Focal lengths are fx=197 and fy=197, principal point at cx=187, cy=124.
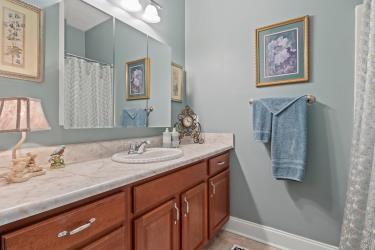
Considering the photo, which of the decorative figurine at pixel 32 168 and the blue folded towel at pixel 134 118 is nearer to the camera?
the decorative figurine at pixel 32 168

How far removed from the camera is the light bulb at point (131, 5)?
1.50 metres

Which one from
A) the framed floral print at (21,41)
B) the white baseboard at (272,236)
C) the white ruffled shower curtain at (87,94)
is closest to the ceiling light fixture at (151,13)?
the white ruffled shower curtain at (87,94)

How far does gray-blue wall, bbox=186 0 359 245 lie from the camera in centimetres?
144

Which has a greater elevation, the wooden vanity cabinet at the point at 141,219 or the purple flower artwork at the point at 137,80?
the purple flower artwork at the point at 137,80

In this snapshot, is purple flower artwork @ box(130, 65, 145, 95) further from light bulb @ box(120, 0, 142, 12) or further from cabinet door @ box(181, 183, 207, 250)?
cabinet door @ box(181, 183, 207, 250)

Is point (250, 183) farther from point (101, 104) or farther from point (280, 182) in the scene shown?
point (101, 104)

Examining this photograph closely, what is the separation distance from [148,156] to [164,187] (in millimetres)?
422

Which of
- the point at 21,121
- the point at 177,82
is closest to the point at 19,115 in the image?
the point at 21,121

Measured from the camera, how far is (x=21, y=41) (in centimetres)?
97

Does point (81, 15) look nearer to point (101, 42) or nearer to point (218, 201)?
point (101, 42)

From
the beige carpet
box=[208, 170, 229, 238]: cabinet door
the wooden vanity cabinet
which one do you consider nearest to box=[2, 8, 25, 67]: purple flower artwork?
the wooden vanity cabinet

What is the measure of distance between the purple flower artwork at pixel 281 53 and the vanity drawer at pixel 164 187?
1.02m

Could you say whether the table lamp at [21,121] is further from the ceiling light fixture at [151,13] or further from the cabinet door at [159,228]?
the ceiling light fixture at [151,13]

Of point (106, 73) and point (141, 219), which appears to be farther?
point (106, 73)
